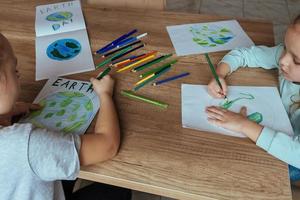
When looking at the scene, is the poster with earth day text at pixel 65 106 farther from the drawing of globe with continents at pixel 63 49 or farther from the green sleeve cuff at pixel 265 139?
the green sleeve cuff at pixel 265 139

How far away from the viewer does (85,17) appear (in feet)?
3.88

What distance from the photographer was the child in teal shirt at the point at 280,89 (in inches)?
26.8

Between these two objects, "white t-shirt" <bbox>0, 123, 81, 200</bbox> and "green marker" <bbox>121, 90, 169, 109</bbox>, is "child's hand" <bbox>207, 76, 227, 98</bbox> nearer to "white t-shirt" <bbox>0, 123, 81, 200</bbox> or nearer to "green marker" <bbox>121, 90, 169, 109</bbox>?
"green marker" <bbox>121, 90, 169, 109</bbox>

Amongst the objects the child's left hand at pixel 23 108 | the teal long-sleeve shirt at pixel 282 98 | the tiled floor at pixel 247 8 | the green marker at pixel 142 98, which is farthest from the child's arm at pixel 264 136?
the tiled floor at pixel 247 8

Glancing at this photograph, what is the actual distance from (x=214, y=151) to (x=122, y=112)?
0.83ft

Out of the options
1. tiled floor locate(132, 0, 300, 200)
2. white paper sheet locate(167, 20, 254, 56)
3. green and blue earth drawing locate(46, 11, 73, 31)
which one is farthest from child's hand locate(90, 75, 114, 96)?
tiled floor locate(132, 0, 300, 200)

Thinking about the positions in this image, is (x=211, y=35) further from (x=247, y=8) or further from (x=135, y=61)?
(x=247, y=8)

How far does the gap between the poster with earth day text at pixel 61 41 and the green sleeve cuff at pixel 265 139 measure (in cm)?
53

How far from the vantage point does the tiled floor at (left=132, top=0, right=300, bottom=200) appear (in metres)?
2.65

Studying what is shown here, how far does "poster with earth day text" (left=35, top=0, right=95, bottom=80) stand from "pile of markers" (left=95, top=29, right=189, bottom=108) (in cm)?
6

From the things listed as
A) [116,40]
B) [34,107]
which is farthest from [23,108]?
[116,40]

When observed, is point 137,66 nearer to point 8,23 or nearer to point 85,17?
point 85,17

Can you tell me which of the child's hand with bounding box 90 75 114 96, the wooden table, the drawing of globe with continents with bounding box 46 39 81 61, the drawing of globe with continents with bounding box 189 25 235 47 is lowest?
the wooden table

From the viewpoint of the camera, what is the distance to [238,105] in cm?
79
